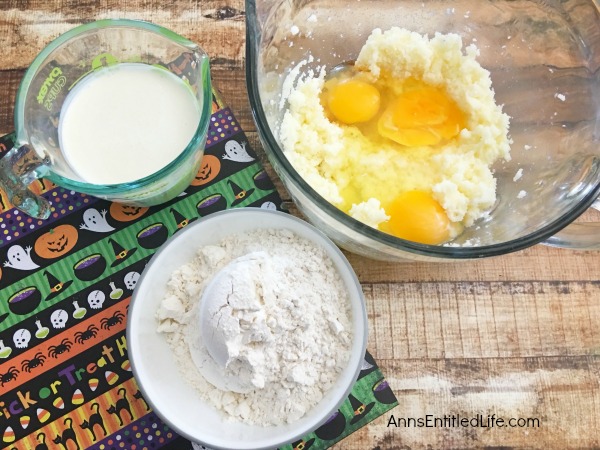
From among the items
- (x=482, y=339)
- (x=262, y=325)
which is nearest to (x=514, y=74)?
(x=482, y=339)

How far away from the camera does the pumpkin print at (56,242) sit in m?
1.63

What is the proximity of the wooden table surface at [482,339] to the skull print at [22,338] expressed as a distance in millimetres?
610

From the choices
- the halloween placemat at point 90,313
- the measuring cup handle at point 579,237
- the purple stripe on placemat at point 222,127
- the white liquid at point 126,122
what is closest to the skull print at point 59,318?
the halloween placemat at point 90,313

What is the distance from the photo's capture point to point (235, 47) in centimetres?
180

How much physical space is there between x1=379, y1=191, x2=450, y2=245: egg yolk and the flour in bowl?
0.78 ft

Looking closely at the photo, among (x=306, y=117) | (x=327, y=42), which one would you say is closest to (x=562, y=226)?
(x=306, y=117)

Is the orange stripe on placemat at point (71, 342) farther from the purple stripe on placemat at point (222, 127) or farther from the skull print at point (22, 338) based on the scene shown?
the purple stripe on placemat at point (222, 127)

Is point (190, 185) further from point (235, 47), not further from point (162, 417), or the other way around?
point (162, 417)

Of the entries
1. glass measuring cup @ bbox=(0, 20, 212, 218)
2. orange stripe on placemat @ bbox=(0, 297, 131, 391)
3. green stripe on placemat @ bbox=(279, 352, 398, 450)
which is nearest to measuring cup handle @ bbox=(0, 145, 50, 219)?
glass measuring cup @ bbox=(0, 20, 212, 218)

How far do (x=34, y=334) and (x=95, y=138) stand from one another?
578 mm

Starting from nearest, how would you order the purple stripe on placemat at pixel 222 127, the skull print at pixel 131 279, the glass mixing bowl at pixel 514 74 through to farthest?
the glass mixing bowl at pixel 514 74 < the skull print at pixel 131 279 < the purple stripe on placemat at pixel 222 127

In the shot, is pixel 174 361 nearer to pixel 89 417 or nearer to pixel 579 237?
pixel 89 417

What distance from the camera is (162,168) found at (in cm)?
147

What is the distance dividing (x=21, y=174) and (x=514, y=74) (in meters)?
1.43
